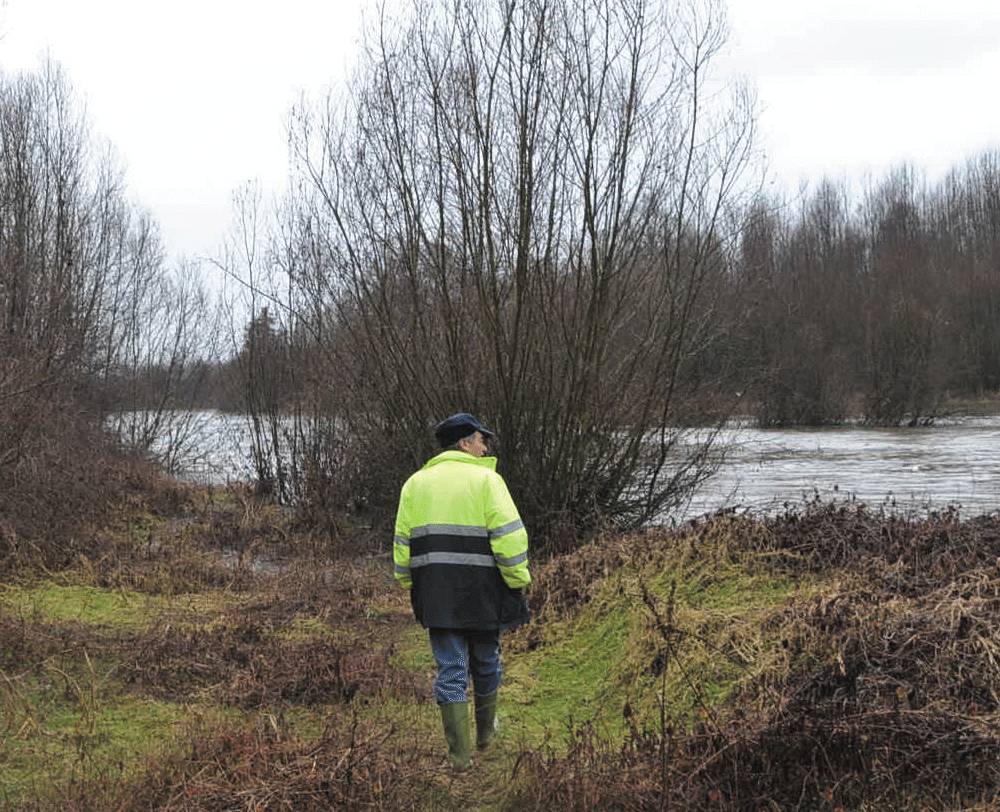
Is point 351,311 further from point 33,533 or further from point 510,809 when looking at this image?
point 510,809

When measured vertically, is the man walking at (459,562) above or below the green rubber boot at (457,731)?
above

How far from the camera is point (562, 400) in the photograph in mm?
11695

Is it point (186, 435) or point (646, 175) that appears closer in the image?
point (646, 175)

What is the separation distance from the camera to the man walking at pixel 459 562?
488 centimetres

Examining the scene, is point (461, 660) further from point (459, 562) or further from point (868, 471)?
point (868, 471)

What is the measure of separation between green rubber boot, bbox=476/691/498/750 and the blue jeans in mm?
85

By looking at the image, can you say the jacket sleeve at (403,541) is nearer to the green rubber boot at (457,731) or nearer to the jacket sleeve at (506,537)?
the jacket sleeve at (506,537)

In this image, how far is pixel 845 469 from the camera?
872 inches

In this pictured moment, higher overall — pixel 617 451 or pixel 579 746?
pixel 617 451

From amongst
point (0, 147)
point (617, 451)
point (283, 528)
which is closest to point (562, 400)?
point (617, 451)

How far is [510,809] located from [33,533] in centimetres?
879

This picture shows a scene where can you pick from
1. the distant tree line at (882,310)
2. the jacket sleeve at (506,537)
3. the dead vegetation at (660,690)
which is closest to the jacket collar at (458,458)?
the jacket sleeve at (506,537)

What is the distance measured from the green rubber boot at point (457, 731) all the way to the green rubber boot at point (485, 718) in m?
0.30

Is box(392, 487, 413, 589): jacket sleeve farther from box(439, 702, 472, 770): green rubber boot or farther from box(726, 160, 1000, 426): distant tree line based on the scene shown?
box(726, 160, 1000, 426): distant tree line
